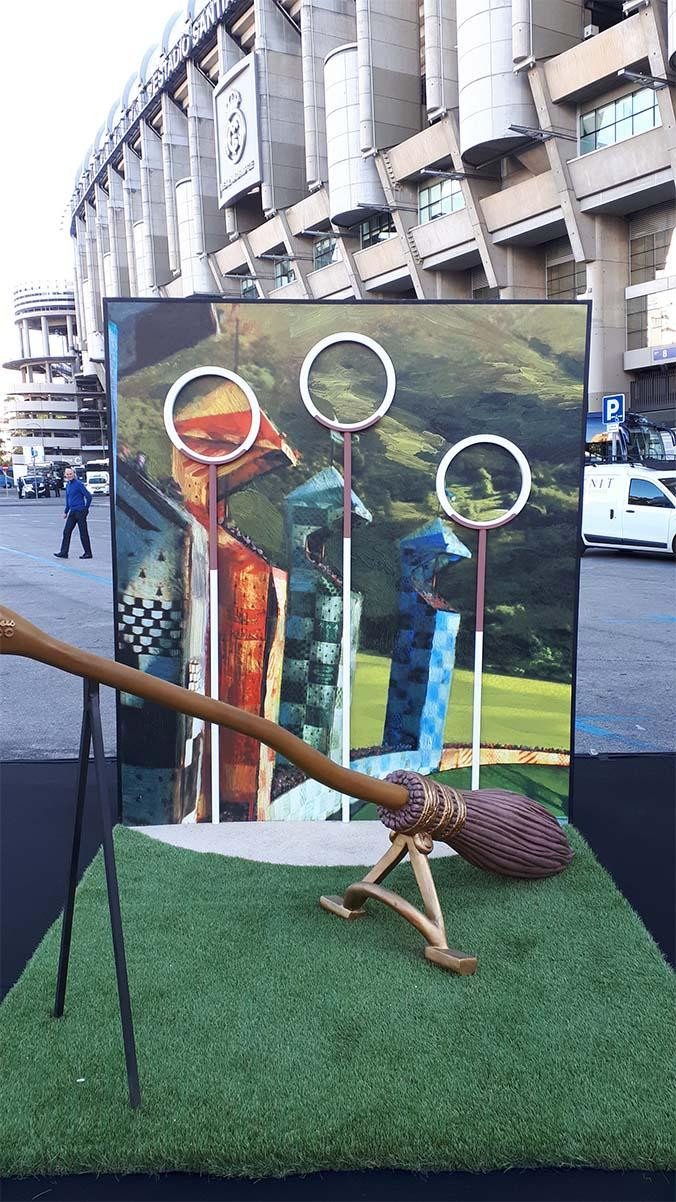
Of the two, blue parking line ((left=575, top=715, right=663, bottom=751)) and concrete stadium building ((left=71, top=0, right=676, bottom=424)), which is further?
concrete stadium building ((left=71, top=0, right=676, bottom=424))

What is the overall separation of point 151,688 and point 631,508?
14305 millimetres

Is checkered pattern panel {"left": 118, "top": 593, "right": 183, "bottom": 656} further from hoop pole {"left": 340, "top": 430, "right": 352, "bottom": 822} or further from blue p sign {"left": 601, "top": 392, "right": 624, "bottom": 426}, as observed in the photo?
blue p sign {"left": 601, "top": 392, "right": 624, "bottom": 426}

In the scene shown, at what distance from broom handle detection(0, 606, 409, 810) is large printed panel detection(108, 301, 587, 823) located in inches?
55.8

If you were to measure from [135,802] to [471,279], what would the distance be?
106ft

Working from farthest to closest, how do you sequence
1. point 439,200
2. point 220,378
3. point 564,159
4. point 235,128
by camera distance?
point 235,128
point 439,200
point 564,159
point 220,378

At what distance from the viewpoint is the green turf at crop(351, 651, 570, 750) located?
4102mm

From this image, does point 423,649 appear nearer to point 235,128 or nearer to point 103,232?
point 235,128

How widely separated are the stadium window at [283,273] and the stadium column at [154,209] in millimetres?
14080

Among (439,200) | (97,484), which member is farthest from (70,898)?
(97,484)

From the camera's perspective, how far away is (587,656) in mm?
7789

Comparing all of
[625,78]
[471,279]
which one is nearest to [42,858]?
[625,78]

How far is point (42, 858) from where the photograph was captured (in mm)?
3730

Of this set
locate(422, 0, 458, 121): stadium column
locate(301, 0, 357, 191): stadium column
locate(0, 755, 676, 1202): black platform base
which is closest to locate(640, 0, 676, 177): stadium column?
locate(422, 0, 458, 121): stadium column

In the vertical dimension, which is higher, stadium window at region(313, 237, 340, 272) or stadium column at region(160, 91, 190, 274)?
stadium column at region(160, 91, 190, 274)
